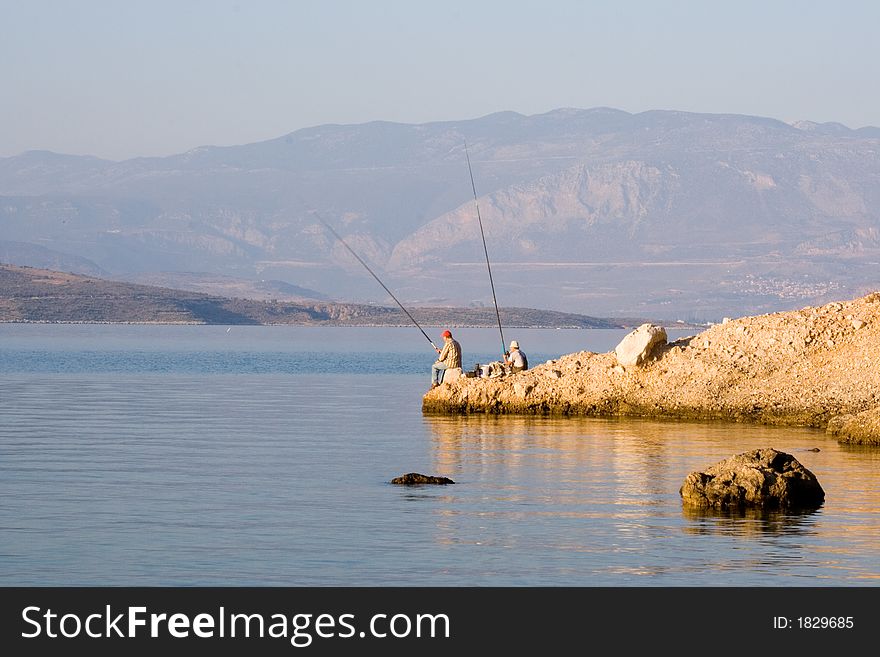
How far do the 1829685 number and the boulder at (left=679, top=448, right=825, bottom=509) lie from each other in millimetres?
6033

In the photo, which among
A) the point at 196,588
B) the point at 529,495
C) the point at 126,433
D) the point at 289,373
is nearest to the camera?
the point at 196,588

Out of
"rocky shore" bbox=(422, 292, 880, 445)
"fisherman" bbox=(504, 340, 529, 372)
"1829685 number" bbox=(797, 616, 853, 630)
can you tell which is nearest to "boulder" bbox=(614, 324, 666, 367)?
"rocky shore" bbox=(422, 292, 880, 445)

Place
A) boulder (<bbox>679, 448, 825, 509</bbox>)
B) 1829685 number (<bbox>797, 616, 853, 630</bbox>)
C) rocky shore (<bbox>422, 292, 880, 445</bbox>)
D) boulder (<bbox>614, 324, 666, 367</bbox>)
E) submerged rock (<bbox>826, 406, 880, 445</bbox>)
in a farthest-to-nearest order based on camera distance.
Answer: boulder (<bbox>614, 324, 666, 367</bbox>)
rocky shore (<bbox>422, 292, 880, 445</bbox>)
submerged rock (<bbox>826, 406, 880, 445</bbox>)
boulder (<bbox>679, 448, 825, 509</bbox>)
1829685 number (<bbox>797, 616, 853, 630</bbox>)

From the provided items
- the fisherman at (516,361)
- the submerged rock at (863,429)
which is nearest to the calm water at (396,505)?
the submerged rock at (863,429)

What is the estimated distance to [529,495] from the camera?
2109 cm

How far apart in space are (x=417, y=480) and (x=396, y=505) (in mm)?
2154

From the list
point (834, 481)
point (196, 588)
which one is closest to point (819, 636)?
point (196, 588)

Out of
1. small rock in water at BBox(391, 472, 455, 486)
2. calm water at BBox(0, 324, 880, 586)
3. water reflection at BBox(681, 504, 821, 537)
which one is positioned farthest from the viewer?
small rock in water at BBox(391, 472, 455, 486)

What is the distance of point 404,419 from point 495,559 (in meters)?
18.9

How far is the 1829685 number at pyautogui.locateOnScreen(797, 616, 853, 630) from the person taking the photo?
43.5 ft

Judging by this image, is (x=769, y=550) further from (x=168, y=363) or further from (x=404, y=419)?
(x=168, y=363)

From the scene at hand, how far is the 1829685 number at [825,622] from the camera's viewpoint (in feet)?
43.5

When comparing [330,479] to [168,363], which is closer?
[330,479]

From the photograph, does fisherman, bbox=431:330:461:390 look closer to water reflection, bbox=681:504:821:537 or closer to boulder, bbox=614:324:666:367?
boulder, bbox=614:324:666:367
